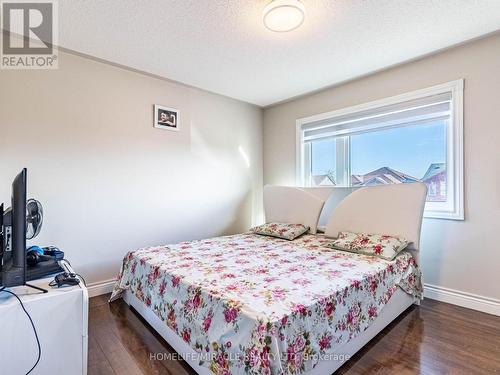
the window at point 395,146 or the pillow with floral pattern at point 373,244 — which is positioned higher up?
the window at point 395,146

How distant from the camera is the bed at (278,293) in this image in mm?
1319

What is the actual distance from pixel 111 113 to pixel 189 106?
0.96 metres

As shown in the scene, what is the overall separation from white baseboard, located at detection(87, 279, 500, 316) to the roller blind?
5.49 feet

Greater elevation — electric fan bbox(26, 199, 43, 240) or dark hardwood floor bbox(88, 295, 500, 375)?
electric fan bbox(26, 199, 43, 240)

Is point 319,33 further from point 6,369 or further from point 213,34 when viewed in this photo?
point 6,369

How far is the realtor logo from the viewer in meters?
2.03

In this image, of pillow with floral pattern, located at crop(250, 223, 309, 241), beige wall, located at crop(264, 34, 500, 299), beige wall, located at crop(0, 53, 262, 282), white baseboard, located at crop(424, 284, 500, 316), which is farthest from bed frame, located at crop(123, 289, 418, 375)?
pillow with floral pattern, located at crop(250, 223, 309, 241)

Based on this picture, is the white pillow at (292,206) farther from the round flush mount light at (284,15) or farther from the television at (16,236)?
the television at (16,236)

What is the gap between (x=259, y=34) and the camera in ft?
7.59

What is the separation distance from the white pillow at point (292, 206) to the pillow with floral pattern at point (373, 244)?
2.19 ft

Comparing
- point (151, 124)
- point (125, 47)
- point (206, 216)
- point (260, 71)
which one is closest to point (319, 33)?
point (260, 71)

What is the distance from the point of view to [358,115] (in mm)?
3279

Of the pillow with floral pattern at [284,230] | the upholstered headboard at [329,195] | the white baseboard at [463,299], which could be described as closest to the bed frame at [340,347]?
the white baseboard at [463,299]

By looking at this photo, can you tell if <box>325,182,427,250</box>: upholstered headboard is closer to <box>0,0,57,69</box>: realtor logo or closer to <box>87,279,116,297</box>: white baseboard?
<box>87,279,116,297</box>: white baseboard
